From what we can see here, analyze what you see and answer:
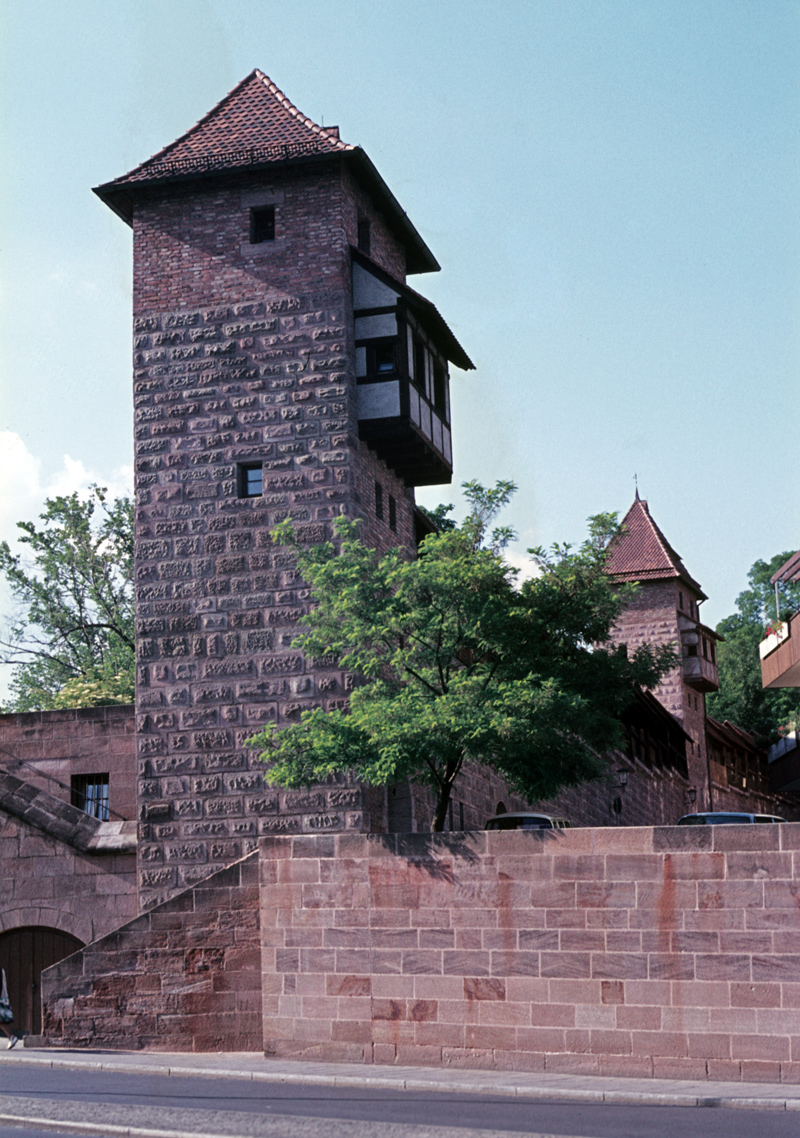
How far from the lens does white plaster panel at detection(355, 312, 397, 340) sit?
24766 mm

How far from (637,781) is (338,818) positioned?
18952mm

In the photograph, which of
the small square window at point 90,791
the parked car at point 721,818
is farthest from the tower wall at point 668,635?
the small square window at point 90,791

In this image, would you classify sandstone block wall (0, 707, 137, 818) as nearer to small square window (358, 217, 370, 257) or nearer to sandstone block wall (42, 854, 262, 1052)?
sandstone block wall (42, 854, 262, 1052)

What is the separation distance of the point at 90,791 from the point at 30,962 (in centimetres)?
394

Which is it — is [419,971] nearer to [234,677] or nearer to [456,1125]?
[456,1125]

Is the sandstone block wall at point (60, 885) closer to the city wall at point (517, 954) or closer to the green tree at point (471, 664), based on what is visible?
the city wall at point (517, 954)

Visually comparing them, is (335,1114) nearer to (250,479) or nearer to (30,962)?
(30,962)

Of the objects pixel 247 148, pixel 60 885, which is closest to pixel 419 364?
pixel 247 148

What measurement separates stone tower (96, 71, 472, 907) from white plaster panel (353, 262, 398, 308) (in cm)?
2

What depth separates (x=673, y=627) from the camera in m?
51.2

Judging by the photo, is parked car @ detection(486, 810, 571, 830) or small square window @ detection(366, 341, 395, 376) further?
small square window @ detection(366, 341, 395, 376)

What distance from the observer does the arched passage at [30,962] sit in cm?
2295

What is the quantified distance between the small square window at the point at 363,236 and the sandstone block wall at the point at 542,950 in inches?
476

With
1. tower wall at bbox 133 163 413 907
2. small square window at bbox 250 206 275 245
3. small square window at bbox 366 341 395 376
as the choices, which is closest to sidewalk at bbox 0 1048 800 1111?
tower wall at bbox 133 163 413 907
